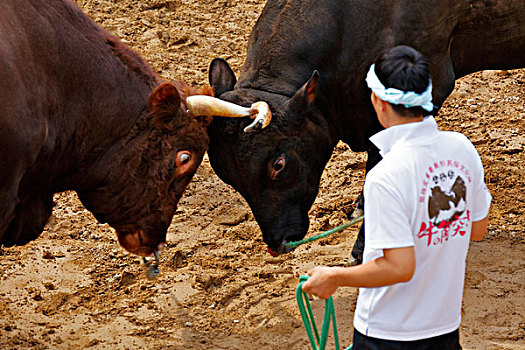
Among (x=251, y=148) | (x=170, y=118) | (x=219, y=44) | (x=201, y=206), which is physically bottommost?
(x=201, y=206)

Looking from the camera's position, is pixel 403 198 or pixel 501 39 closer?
pixel 403 198

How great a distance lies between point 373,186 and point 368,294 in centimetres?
52

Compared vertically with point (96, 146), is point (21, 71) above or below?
above

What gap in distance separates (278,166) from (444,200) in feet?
7.30

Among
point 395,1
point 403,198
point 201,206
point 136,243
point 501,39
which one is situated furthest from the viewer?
point 201,206

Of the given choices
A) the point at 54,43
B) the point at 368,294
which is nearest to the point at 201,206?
the point at 54,43

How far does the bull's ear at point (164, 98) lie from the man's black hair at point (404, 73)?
67.4 inches

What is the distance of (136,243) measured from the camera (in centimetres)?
466

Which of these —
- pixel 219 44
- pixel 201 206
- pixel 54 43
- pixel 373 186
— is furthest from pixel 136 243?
pixel 219 44

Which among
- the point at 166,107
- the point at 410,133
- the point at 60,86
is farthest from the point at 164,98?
the point at 410,133

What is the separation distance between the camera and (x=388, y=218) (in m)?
2.66

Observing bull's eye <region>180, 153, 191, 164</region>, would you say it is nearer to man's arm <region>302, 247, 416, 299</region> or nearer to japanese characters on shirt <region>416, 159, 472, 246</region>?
man's arm <region>302, 247, 416, 299</region>

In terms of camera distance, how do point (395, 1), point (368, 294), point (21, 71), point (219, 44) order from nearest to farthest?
point (368, 294)
point (21, 71)
point (395, 1)
point (219, 44)

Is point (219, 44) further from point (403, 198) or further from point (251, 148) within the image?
point (403, 198)
